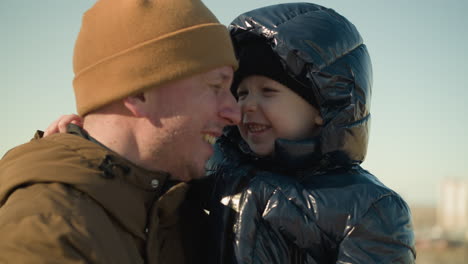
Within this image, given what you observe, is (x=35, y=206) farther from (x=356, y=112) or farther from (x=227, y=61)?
(x=356, y=112)

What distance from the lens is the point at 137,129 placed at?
8.52 ft

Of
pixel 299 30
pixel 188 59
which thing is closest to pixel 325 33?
pixel 299 30

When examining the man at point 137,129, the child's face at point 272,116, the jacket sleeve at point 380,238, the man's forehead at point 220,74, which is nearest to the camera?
the man at point 137,129

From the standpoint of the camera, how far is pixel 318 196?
274cm

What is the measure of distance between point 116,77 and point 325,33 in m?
1.28

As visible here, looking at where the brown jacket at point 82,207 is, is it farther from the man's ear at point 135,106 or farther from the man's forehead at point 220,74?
the man's forehead at point 220,74

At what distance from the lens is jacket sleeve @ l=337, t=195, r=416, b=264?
2545mm

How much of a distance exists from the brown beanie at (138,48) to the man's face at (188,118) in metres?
0.08

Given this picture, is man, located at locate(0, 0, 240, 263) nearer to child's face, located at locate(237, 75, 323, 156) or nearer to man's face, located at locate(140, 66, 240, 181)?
man's face, located at locate(140, 66, 240, 181)

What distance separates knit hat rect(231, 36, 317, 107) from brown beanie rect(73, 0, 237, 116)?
0.52 metres

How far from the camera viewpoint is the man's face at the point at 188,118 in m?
2.62

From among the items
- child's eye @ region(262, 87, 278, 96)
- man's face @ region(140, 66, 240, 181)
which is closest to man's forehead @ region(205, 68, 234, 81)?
man's face @ region(140, 66, 240, 181)

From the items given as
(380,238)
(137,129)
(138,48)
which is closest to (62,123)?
(137,129)

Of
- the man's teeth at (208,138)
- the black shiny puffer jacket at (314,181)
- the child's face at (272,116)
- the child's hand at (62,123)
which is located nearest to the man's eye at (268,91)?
the child's face at (272,116)
